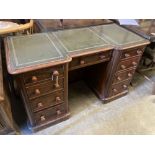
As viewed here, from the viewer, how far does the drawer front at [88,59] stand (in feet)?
4.26

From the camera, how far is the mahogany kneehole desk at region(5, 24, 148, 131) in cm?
113

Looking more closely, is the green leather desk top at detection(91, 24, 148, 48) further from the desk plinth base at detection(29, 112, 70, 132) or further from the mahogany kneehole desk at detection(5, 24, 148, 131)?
the desk plinth base at detection(29, 112, 70, 132)

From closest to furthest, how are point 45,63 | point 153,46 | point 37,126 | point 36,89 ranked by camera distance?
point 45,63 < point 36,89 < point 37,126 < point 153,46

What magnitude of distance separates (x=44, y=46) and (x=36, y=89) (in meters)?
0.36

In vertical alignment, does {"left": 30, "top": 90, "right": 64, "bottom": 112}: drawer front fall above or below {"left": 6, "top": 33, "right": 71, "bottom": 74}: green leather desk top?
below

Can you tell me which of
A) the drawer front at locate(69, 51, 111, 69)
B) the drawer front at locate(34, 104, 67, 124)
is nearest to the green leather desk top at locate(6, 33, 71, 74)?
the drawer front at locate(69, 51, 111, 69)

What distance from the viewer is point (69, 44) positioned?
1346 mm

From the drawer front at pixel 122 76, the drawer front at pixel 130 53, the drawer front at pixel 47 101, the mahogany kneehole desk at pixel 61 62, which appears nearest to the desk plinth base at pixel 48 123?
the mahogany kneehole desk at pixel 61 62

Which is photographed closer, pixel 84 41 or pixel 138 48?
pixel 84 41

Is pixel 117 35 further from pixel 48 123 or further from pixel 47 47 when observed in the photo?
pixel 48 123

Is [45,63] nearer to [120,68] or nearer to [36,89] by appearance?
[36,89]

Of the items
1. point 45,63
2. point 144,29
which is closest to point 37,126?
point 45,63

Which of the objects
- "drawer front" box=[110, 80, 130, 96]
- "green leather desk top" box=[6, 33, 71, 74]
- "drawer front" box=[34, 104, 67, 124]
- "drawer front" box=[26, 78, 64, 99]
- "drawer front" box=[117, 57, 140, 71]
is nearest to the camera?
"green leather desk top" box=[6, 33, 71, 74]

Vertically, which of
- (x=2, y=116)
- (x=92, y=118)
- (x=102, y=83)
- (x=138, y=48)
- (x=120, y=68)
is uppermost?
(x=138, y=48)
